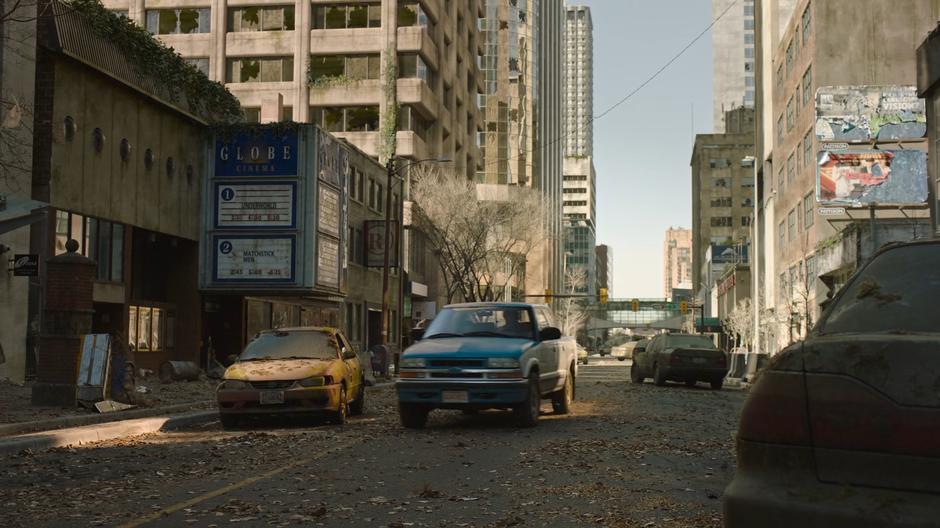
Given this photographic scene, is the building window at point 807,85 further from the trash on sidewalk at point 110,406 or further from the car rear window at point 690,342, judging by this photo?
the trash on sidewalk at point 110,406

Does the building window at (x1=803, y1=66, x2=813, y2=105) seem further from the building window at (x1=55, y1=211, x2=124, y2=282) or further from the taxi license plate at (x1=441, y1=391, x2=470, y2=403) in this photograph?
the taxi license plate at (x1=441, y1=391, x2=470, y2=403)

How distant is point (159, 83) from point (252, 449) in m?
22.4

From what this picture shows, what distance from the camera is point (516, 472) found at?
32.5ft

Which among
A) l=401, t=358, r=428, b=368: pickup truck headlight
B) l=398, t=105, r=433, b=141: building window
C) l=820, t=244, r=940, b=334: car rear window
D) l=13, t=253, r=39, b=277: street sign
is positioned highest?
l=398, t=105, r=433, b=141: building window

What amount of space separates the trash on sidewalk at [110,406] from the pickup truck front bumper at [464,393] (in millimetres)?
5480

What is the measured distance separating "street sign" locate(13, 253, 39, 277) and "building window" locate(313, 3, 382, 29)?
43.9 meters

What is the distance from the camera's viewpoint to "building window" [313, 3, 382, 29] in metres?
65.2

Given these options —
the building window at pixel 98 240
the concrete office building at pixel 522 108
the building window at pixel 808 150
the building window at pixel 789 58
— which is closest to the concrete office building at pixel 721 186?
the concrete office building at pixel 522 108

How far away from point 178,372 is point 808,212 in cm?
4233

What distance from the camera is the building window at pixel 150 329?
31.7 metres

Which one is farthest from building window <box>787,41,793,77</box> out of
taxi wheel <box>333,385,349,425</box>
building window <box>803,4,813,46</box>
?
taxi wheel <box>333,385,349,425</box>

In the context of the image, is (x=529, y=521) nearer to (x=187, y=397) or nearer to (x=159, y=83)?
(x=187, y=397)

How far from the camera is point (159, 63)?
104 feet

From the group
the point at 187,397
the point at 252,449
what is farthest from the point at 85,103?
the point at 252,449
